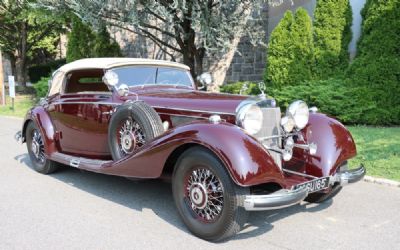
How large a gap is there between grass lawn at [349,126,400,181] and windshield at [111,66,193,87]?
9.03 feet

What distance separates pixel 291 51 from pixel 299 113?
6.46 m

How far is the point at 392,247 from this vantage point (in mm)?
3777

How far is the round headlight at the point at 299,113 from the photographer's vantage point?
4.42m

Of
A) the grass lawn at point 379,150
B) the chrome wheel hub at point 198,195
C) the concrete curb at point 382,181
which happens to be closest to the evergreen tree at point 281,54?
the grass lawn at point 379,150

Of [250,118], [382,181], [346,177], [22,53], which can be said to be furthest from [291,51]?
[22,53]

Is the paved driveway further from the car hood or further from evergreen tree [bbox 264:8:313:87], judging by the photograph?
evergreen tree [bbox 264:8:313:87]

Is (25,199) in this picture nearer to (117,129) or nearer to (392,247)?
(117,129)

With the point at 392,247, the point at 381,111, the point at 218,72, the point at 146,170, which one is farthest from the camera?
the point at 218,72

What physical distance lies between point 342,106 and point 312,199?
4.95 m

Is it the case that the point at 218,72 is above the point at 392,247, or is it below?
Answer: above

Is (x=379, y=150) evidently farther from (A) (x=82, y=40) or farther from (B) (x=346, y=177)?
(A) (x=82, y=40)

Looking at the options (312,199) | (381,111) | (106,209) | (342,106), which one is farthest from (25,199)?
(381,111)

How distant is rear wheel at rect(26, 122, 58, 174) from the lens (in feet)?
21.0

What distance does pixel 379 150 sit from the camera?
698cm
